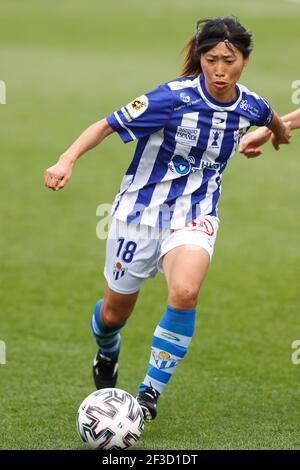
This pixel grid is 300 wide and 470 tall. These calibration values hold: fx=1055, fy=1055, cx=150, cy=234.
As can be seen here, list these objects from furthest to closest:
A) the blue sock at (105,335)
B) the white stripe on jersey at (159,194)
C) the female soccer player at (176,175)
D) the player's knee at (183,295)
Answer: the blue sock at (105,335), the white stripe on jersey at (159,194), the female soccer player at (176,175), the player's knee at (183,295)

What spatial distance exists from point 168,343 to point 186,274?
1.24 feet

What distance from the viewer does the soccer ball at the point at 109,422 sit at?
496cm

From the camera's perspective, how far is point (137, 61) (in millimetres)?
21953

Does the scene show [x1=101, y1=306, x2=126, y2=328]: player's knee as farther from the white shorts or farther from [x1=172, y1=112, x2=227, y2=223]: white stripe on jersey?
[x1=172, y1=112, x2=227, y2=223]: white stripe on jersey

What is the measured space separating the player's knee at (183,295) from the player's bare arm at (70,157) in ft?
2.50

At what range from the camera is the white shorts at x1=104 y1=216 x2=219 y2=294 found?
18.0ft

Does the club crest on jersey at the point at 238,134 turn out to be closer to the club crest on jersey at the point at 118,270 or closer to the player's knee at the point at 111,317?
the club crest on jersey at the point at 118,270

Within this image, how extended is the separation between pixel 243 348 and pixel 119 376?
1091 millimetres

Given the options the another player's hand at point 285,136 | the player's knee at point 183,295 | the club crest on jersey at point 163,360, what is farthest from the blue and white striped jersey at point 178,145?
the club crest on jersey at point 163,360

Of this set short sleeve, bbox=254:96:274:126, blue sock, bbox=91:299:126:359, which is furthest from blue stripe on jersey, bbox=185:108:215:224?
blue sock, bbox=91:299:126:359

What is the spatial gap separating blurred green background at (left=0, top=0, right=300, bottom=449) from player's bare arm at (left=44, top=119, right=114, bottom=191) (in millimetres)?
1267

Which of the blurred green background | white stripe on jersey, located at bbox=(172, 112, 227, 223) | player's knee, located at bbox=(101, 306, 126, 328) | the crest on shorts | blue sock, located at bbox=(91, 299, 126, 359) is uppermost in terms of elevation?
white stripe on jersey, located at bbox=(172, 112, 227, 223)

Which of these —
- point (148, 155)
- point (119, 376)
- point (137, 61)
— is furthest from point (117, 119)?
point (137, 61)
